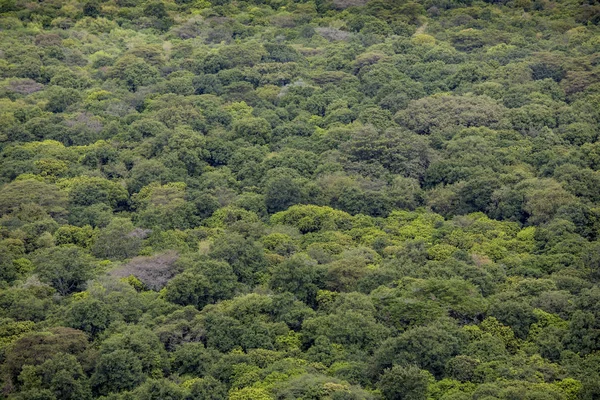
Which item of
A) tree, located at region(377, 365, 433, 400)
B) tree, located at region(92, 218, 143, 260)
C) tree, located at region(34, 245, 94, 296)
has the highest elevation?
tree, located at region(377, 365, 433, 400)

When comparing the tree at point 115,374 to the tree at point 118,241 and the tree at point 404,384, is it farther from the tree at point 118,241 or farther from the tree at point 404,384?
the tree at point 118,241

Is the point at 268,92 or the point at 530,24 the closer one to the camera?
the point at 268,92

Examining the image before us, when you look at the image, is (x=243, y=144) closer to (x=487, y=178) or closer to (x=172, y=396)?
(x=487, y=178)

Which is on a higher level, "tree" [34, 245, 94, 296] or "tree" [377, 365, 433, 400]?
"tree" [377, 365, 433, 400]

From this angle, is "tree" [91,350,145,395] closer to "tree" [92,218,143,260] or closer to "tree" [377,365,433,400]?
"tree" [377,365,433,400]

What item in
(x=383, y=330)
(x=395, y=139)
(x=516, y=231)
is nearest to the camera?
(x=383, y=330)

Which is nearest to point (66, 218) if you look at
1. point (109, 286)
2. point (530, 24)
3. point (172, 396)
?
point (109, 286)

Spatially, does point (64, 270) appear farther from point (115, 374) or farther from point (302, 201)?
point (302, 201)

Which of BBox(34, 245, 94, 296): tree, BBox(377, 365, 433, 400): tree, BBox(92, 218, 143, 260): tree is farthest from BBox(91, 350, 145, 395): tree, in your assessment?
BBox(92, 218, 143, 260): tree
